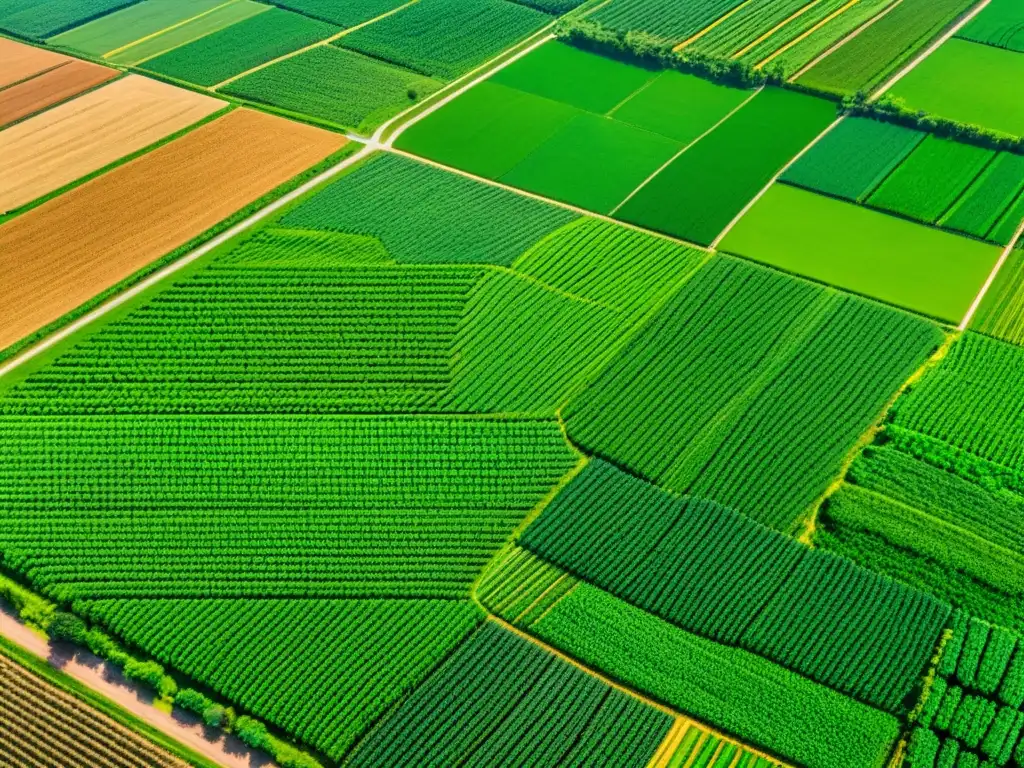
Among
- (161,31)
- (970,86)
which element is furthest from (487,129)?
(970,86)

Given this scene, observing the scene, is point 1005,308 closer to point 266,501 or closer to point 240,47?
point 266,501

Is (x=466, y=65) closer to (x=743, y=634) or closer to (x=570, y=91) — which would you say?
(x=570, y=91)

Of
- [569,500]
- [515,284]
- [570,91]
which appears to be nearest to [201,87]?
[570,91]

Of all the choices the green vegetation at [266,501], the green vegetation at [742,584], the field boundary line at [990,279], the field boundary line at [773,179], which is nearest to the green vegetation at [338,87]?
the field boundary line at [773,179]

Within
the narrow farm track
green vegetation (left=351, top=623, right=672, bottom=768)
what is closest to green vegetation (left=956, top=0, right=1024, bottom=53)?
green vegetation (left=351, top=623, right=672, bottom=768)

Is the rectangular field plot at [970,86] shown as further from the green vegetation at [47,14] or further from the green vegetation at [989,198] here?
the green vegetation at [47,14]

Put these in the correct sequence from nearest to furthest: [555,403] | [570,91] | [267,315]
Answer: [555,403] < [267,315] < [570,91]

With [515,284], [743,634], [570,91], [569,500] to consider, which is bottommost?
[743,634]
